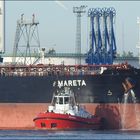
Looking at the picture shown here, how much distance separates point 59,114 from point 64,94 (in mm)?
2425

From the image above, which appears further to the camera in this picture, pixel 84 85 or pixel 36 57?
pixel 36 57

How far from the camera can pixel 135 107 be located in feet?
296

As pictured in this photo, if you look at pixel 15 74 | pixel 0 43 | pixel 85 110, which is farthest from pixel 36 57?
pixel 85 110

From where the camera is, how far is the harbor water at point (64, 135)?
77.2 metres

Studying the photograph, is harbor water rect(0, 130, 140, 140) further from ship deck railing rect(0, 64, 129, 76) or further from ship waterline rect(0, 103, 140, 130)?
ship deck railing rect(0, 64, 129, 76)

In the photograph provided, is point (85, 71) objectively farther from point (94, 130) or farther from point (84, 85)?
point (94, 130)

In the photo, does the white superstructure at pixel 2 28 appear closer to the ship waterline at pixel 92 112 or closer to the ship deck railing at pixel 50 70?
the ship deck railing at pixel 50 70

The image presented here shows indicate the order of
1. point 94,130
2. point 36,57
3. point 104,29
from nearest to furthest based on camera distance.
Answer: point 94,130, point 104,29, point 36,57

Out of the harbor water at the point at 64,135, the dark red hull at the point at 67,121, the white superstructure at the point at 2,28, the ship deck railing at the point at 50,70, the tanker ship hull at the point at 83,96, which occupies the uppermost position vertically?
the white superstructure at the point at 2,28

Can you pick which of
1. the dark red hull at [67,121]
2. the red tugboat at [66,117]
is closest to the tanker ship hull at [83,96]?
the red tugboat at [66,117]

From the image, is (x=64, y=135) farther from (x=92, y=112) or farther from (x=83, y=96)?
(x=83, y=96)

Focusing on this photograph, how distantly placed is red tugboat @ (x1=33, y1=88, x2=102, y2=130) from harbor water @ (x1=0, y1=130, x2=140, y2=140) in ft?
4.30

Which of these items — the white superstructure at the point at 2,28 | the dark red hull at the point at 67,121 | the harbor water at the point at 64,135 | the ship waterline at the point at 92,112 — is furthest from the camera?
the white superstructure at the point at 2,28

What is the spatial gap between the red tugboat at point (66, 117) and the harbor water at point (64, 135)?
1312mm
